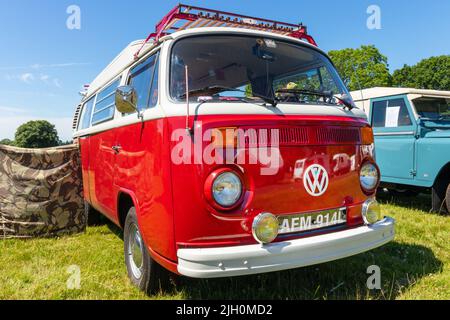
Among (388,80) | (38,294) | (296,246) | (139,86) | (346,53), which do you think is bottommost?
(38,294)

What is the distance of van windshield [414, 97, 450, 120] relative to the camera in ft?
20.6

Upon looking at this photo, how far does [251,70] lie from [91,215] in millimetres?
3778

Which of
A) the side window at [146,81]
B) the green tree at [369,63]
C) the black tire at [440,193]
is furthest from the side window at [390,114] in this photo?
the green tree at [369,63]

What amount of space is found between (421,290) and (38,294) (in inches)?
126

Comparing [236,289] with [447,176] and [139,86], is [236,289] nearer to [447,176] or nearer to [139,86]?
[139,86]

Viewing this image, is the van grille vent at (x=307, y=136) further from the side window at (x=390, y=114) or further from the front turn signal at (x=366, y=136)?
the side window at (x=390, y=114)

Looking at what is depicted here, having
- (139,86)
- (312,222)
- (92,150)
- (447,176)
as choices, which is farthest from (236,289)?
(447,176)

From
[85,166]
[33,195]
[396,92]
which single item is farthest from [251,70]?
[396,92]

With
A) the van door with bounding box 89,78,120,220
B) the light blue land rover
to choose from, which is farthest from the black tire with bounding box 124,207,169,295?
the light blue land rover

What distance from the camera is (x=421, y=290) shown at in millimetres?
3006

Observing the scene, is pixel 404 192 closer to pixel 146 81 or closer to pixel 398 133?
pixel 398 133

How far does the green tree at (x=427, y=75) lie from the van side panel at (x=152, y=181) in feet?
132

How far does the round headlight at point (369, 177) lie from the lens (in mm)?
3008

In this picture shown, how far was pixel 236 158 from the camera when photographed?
2389mm
